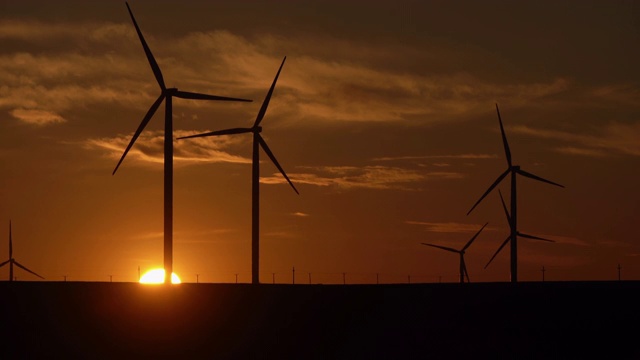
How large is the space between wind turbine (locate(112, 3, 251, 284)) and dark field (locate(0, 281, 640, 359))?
3.99m

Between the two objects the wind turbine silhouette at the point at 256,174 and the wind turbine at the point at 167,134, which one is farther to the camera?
the wind turbine silhouette at the point at 256,174

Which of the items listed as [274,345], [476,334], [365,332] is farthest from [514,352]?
[274,345]

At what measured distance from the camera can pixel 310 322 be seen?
103m

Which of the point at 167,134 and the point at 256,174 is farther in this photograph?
the point at 256,174

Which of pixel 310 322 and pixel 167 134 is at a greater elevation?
pixel 167 134

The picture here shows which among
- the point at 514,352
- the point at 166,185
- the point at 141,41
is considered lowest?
the point at 514,352

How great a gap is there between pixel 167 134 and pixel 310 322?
63.2 feet

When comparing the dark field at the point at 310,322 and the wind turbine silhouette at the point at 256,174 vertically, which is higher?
the wind turbine silhouette at the point at 256,174

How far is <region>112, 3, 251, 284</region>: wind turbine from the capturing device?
101 metres

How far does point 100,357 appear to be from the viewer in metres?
93.2

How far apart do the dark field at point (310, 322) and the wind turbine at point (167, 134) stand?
3987 mm

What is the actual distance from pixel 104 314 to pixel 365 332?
2075 centimetres

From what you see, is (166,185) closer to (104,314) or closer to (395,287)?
(104,314)

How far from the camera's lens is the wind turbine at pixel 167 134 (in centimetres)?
10125
